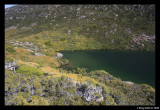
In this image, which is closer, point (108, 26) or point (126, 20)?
point (108, 26)

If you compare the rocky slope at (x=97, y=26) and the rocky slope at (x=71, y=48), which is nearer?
the rocky slope at (x=71, y=48)

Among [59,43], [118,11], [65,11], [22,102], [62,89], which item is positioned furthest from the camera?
[65,11]

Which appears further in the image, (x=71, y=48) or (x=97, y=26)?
(x=97, y=26)

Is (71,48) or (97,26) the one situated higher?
(97,26)

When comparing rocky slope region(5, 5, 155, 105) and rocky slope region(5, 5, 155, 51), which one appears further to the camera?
rocky slope region(5, 5, 155, 51)

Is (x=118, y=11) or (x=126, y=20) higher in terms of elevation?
(x=118, y=11)

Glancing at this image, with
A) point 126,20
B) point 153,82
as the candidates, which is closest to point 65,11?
point 126,20

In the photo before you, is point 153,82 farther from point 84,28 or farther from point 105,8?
point 105,8

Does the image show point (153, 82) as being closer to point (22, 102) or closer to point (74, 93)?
point (74, 93)

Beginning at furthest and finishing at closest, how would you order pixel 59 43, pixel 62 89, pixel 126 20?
pixel 126 20
pixel 59 43
pixel 62 89
